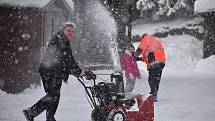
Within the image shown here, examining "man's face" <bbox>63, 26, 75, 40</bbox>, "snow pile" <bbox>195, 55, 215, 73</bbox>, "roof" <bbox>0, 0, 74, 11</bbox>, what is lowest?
"snow pile" <bbox>195, 55, 215, 73</bbox>

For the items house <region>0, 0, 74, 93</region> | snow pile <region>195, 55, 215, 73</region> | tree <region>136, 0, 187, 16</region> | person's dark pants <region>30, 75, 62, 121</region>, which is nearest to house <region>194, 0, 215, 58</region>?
snow pile <region>195, 55, 215, 73</region>

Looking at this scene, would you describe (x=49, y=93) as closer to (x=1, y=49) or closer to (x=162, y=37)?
(x=1, y=49)

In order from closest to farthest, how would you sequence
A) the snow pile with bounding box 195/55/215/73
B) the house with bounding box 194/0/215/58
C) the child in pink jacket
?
the child in pink jacket < the snow pile with bounding box 195/55/215/73 < the house with bounding box 194/0/215/58

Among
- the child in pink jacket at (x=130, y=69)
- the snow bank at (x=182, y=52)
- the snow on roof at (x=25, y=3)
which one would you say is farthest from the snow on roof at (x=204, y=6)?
the snow on roof at (x=25, y=3)

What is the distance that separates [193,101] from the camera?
12.0 m

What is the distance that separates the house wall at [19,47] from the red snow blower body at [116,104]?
189 inches

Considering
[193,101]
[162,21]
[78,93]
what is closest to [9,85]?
[78,93]

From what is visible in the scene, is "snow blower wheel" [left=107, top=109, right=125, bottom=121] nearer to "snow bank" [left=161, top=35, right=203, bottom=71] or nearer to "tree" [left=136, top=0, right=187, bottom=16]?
"snow bank" [left=161, top=35, right=203, bottom=71]

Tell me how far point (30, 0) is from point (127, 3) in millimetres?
9518

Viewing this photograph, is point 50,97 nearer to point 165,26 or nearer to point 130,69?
point 130,69

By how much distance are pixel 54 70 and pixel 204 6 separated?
14.0 meters

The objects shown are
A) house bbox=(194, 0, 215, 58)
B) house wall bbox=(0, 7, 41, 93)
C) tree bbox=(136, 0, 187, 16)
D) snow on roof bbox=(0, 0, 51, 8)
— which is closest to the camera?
snow on roof bbox=(0, 0, 51, 8)

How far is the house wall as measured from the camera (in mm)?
12414

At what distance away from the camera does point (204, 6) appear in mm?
20672
